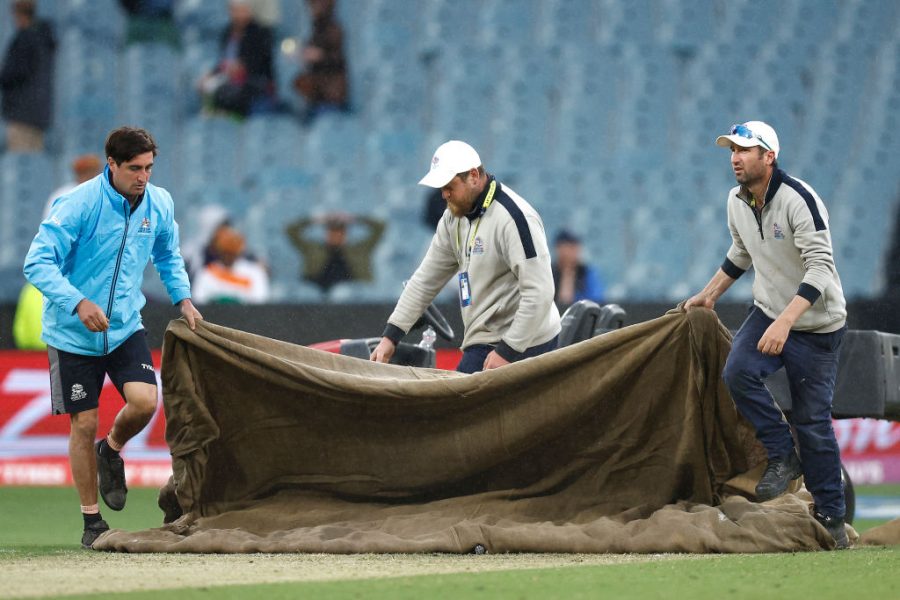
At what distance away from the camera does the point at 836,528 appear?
6.15m

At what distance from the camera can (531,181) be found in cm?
1488

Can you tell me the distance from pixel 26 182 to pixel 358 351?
7770mm

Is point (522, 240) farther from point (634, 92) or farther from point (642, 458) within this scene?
point (634, 92)

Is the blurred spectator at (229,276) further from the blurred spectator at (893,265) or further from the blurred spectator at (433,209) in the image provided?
the blurred spectator at (893,265)

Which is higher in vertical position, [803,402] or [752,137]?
[752,137]

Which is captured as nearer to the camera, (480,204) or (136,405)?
(136,405)

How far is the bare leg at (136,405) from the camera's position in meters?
6.45

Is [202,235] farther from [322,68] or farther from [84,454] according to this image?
[84,454]

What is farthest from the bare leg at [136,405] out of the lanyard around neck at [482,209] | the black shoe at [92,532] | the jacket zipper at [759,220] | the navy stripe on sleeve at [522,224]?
the jacket zipper at [759,220]

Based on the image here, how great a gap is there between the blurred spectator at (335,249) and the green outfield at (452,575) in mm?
7595

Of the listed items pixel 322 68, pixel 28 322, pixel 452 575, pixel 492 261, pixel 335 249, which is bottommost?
pixel 452 575

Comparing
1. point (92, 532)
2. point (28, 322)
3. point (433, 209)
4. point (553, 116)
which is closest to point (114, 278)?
point (92, 532)

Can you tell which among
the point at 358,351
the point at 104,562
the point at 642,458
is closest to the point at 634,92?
the point at 358,351

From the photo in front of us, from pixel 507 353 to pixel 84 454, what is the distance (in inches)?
80.6
